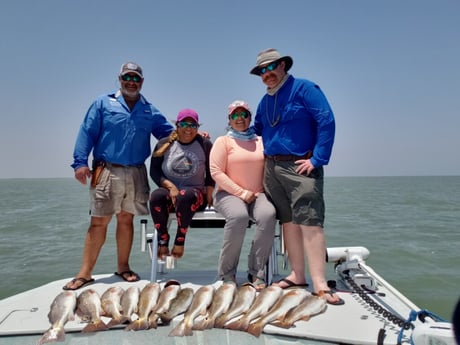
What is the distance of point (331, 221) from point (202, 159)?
14192mm

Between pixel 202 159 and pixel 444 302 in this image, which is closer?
pixel 202 159

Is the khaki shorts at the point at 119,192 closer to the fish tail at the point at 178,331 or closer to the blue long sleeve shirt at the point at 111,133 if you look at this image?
the blue long sleeve shirt at the point at 111,133

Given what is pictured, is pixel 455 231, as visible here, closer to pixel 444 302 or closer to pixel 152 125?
pixel 444 302

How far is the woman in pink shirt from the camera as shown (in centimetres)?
388

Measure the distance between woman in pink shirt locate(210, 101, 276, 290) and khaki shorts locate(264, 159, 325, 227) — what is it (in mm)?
131

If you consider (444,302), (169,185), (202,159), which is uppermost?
(202,159)

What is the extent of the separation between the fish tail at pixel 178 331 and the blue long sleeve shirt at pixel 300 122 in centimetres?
187

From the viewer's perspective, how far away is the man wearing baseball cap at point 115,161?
432cm

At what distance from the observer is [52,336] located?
2.91 metres

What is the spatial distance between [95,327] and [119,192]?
1667mm

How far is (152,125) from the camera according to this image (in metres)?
4.69

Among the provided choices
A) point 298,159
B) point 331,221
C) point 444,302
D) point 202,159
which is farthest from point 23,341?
point 331,221

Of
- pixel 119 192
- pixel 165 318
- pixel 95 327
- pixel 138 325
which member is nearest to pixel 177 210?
pixel 119 192

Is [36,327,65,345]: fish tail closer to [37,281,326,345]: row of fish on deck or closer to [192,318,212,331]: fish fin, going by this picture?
[37,281,326,345]: row of fish on deck
